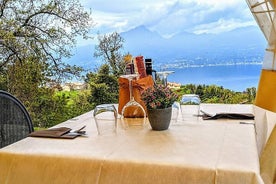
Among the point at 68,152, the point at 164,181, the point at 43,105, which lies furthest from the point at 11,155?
the point at 43,105

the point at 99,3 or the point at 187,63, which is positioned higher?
the point at 99,3

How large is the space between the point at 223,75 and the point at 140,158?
2271mm

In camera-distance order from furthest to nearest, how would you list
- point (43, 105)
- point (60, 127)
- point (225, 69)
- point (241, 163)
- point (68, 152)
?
point (43, 105)
point (225, 69)
point (60, 127)
point (68, 152)
point (241, 163)

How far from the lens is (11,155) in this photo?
131cm

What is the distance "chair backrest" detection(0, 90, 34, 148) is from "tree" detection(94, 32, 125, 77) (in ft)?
5.03

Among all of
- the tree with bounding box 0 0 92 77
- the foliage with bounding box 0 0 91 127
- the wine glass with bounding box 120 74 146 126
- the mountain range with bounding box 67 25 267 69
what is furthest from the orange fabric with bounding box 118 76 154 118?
the tree with bounding box 0 0 92 77

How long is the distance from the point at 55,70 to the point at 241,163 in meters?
2.81

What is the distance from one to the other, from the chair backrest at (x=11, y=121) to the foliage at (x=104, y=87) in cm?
147

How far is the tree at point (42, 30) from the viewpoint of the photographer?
10.9ft

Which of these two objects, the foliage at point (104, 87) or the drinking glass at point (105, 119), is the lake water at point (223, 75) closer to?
the foliage at point (104, 87)

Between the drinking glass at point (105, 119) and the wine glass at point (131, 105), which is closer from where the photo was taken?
the drinking glass at point (105, 119)

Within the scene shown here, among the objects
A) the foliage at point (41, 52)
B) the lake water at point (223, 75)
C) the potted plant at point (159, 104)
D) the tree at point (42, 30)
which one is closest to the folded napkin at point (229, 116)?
the potted plant at point (159, 104)

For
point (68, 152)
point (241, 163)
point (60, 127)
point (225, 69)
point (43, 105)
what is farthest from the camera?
point (43, 105)

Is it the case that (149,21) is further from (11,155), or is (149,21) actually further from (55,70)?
(11,155)
